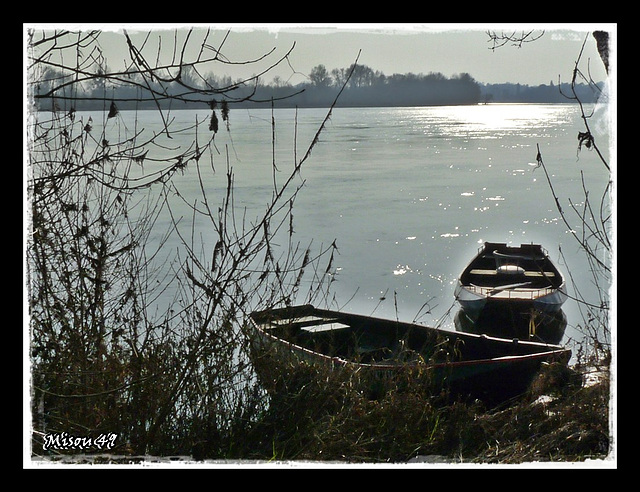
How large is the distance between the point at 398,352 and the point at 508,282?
8.17 meters

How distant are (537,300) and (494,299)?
0.75 meters

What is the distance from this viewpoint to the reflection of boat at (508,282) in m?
13.1

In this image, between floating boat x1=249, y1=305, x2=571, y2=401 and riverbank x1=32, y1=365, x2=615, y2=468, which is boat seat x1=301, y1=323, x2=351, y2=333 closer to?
floating boat x1=249, y1=305, x2=571, y2=401

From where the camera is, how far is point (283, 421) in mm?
3945

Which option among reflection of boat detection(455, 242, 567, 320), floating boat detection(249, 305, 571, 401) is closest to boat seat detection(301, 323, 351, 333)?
floating boat detection(249, 305, 571, 401)

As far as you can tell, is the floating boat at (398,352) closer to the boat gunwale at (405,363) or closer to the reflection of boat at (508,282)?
the boat gunwale at (405,363)

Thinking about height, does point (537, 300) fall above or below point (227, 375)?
below

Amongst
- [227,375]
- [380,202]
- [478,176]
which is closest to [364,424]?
[227,375]

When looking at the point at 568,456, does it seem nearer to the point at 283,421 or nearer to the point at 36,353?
the point at 283,421
